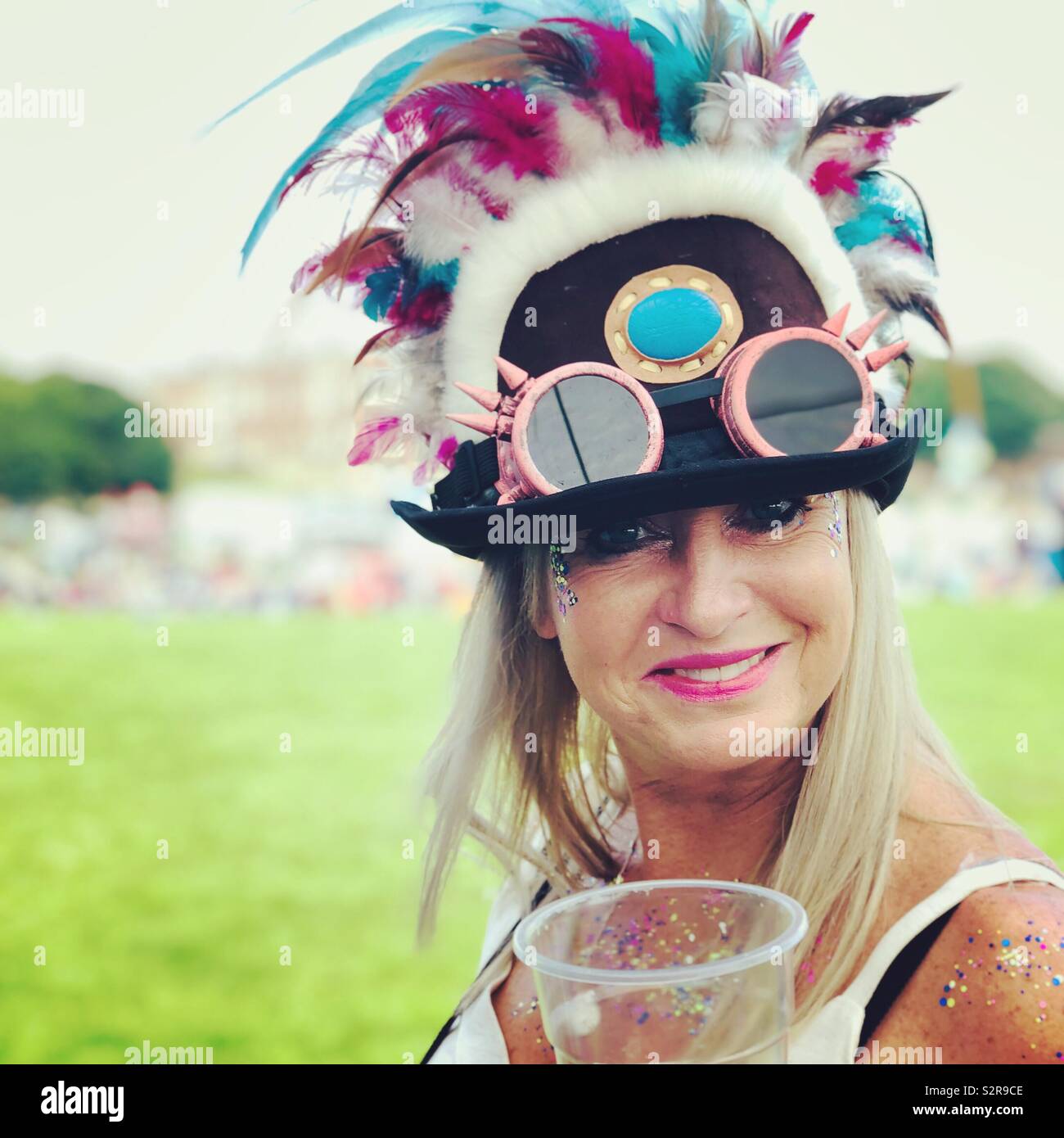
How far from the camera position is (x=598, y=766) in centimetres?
208

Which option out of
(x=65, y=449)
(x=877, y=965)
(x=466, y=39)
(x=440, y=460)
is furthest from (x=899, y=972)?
(x=65, y=449)

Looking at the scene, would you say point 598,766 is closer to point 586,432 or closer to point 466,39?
point 586,432

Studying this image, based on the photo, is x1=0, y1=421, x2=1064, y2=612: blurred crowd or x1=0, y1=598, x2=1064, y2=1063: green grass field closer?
x1=0, y1=598, x2=1064, y2=1063: green grass field

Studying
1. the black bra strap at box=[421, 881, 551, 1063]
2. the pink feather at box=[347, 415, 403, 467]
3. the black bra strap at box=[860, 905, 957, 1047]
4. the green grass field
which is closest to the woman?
the black bra strap at box=[860, 905, 957, 1047]

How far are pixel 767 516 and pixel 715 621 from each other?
17 cm

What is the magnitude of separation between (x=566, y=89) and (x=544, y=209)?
0.60 ft

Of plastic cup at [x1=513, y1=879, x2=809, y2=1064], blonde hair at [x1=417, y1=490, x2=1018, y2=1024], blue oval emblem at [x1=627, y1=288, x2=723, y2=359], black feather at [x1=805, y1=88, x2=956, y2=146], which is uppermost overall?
black feather at [x1=805, y1=88, x2=956, y2=146]

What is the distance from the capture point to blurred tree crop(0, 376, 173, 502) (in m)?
41.2

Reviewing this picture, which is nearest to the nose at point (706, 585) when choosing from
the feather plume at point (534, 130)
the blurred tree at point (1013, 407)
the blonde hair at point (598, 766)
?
the blonde hair at point (598, 766)

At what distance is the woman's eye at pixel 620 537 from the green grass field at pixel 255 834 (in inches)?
29.5

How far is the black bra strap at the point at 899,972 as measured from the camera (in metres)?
1.39

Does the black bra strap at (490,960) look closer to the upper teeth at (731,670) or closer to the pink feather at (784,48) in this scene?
the upper teeth at (731,670)

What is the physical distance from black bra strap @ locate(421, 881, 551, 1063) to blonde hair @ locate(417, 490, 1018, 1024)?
52mm

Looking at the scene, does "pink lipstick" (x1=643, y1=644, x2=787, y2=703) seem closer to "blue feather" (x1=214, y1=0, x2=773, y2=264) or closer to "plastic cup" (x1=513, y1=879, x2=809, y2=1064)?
"plastic cup" (x1=513, y1=879, x2=809, y2=1064)
